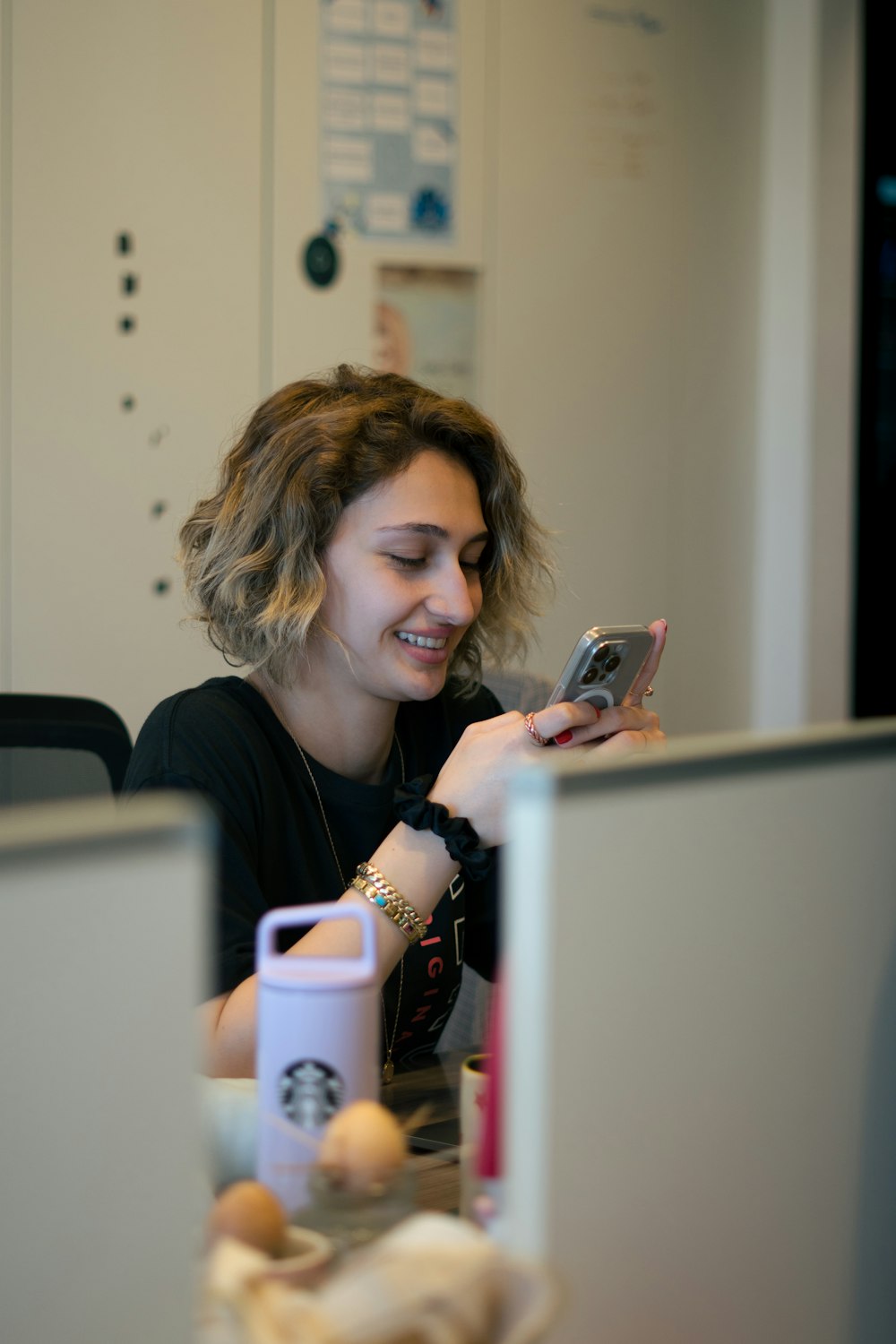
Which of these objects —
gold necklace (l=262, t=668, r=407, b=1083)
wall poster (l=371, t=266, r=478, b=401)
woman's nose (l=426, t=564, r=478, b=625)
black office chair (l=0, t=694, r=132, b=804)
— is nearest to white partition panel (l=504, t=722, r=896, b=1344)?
gold necklace (l=262, t=668, r=407, b=1083)

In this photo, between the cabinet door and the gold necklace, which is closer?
the gold necklace

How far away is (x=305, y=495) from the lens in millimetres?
1557

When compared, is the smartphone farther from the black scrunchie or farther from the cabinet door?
the cabinet door

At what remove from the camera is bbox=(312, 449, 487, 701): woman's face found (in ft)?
5.13

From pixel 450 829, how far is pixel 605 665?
0.22 meters

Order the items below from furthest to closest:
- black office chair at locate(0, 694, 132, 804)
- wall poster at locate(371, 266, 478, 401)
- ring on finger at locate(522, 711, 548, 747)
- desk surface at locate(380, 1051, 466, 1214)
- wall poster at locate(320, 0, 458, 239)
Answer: wall poster at locate(371, 266, 478, 401) → wall poster at locate(320, 0, 458, 239) → black office chair at locate(0, 694, 132, 804) → ring on finger at locate(522, 711, 548, 747) → desk surface at locate(380, 1051, 466, 1214)

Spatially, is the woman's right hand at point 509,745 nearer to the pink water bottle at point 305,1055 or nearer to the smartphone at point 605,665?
the smartphone at point 605,665

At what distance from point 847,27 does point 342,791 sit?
108 inches

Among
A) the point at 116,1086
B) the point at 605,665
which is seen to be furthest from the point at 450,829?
the point at 116,1086

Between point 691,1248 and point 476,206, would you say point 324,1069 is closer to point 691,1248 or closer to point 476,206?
point 691,1248

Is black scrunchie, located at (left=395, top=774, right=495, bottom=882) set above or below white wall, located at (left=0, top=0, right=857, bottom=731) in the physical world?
below

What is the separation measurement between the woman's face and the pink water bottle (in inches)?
32.2

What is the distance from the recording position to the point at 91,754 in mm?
1755

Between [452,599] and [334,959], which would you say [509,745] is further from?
[334,959]
